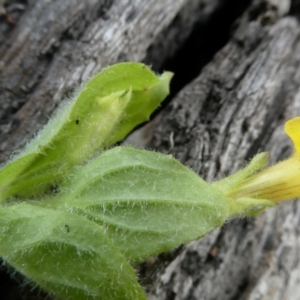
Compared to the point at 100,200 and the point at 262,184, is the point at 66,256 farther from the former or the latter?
the point at 262,184

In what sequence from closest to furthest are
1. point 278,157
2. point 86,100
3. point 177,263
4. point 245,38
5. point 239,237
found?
point 86,100 → point 177,263 → point 239,237 → point 278,157 → point 245,38

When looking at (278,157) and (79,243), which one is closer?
(79,243)

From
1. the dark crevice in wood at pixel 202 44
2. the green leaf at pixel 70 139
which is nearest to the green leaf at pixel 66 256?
the green leaf at pixel 70 139

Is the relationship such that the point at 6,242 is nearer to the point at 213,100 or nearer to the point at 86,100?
the point at 86,100

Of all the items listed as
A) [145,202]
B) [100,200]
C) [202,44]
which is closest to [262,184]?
[145,202]

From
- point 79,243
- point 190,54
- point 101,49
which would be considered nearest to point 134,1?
point 101,49

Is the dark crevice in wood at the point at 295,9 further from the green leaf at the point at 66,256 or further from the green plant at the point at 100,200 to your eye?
the green leaf at the point at 66,256

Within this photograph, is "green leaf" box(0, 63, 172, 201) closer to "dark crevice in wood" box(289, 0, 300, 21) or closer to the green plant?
the green plant
